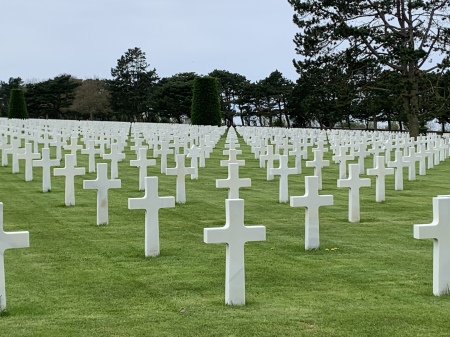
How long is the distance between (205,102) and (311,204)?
34.0m

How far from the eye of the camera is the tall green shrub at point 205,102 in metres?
41.7

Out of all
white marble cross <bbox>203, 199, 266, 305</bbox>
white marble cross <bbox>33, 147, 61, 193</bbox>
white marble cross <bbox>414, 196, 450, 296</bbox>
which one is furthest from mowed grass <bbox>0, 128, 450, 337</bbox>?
white marble cross <bbox>33, 147, 61, 193</bbox>

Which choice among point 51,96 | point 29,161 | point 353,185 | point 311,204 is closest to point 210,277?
point 311,204

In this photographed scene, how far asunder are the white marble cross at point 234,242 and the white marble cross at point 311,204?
86.7 inches

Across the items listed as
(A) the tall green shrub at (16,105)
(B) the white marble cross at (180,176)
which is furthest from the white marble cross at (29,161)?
(A) the tall green shrub at (16,105)

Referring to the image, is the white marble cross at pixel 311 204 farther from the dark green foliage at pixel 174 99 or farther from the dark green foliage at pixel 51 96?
the dark green foliage at pixel 51 96

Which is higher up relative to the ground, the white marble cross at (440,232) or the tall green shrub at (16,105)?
the tall green shrub at (16,105)

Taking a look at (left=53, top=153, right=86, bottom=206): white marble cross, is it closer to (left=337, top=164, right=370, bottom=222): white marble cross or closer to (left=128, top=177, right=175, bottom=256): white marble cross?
(left=337, top=164, right=370, bottom=222): white marble cross

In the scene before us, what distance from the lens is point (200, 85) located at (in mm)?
41656

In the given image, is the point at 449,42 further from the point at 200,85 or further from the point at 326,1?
the point at 200,85

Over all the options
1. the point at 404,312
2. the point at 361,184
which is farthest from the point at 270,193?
the point at 404,312

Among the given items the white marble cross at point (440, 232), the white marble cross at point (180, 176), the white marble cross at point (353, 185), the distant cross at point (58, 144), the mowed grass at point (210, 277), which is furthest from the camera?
the distant cross at point (58, 144)

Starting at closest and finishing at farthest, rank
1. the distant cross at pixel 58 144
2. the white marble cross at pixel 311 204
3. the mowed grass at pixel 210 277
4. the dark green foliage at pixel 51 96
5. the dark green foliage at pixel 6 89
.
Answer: the mowed grass at pixel 210 277 < the white marble cross at pixel 311 204 < the distant cross at pixel 58 144 < the dark green foliage at pixel 51 96 < the dark green foliage at pixel 6 89

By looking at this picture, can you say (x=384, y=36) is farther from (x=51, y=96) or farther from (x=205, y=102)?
(x=51, y=96)
